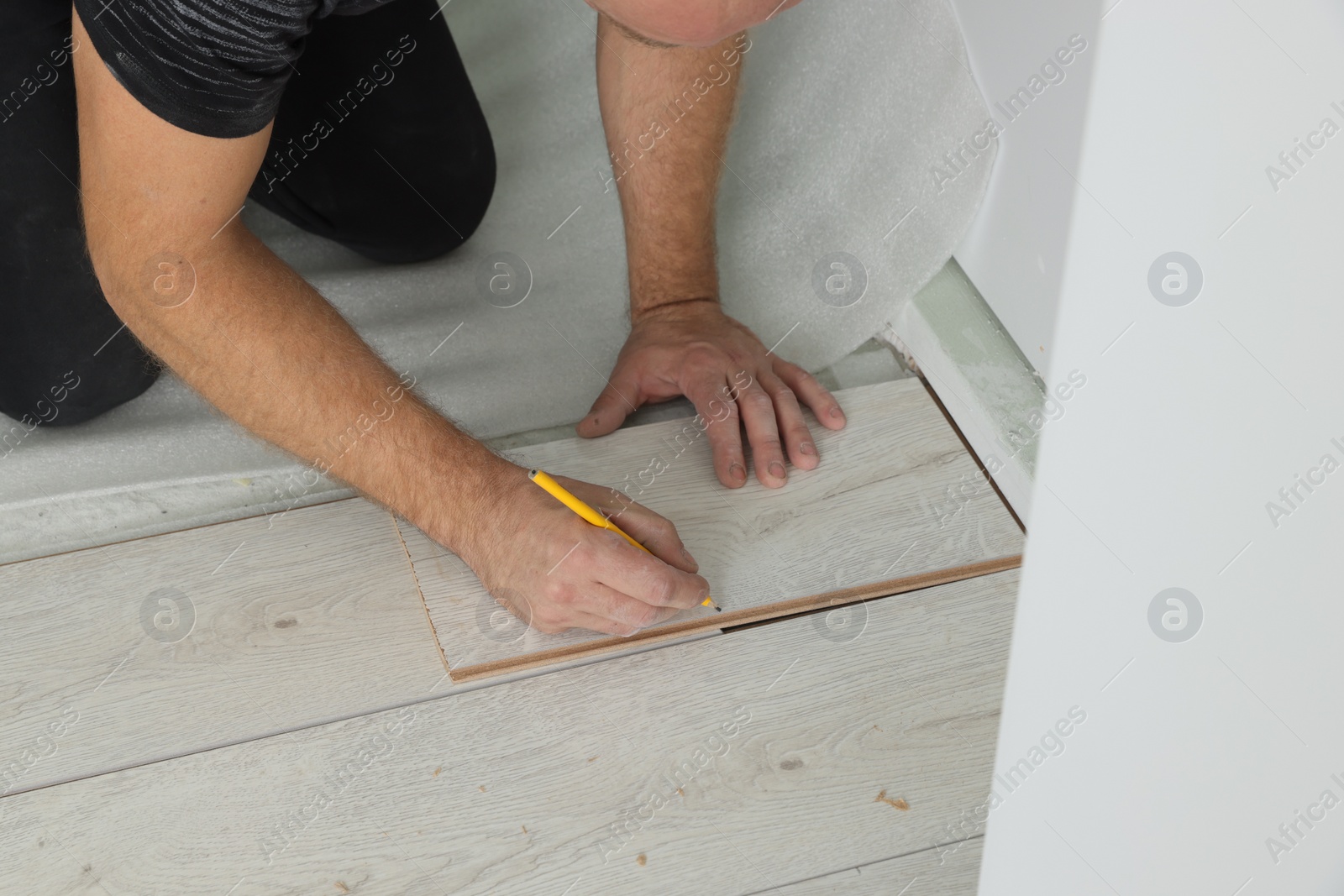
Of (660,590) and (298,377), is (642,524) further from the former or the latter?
(298,377)

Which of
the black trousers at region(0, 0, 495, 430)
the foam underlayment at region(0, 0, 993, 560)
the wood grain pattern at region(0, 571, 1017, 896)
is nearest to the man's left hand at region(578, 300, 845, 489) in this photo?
the foam underlayment at region(0, 0, 993, 560)

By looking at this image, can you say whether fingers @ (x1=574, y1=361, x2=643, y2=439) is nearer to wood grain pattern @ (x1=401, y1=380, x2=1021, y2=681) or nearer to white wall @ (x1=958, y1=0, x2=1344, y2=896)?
wood grain pattern @ (x1=401, y1=380, x2=1021, y2=681)

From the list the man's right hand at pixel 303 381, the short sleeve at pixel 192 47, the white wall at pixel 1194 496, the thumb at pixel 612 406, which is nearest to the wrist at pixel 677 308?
the thumb at pixel 612 406

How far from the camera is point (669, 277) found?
1664 millimetres

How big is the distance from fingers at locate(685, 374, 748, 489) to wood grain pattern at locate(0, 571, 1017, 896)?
241 mm

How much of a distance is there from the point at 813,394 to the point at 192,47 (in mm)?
904

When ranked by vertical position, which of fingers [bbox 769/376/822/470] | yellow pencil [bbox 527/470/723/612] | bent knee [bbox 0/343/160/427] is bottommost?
bent knee [bbox 0/343/160/427]

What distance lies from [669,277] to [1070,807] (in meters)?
0.95

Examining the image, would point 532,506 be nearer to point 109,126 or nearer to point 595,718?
point 595,718

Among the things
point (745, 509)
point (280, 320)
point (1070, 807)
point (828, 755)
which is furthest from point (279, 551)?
point (1070, 807)

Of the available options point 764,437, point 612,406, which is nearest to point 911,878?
point 764,437

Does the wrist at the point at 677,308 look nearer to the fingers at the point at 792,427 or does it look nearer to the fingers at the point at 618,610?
the fingers at the point at 792,427

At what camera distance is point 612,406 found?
157cm

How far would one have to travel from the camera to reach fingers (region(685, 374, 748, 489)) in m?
1.45
